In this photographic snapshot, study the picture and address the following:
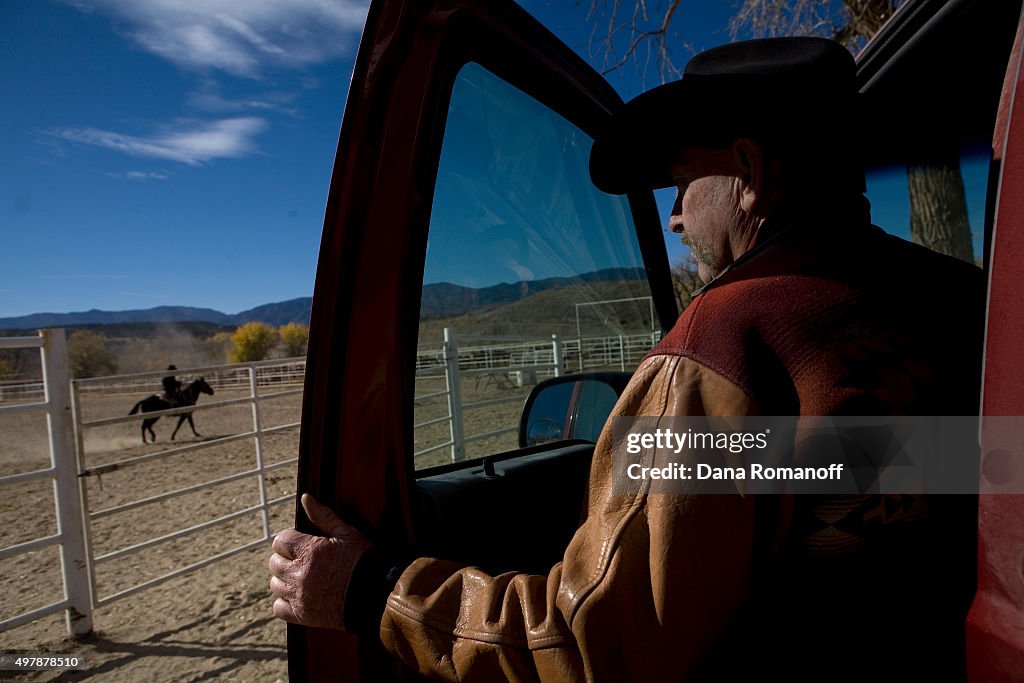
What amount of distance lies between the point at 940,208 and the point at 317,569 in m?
2.20

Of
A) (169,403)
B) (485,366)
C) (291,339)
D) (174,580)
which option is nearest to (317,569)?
(485,366)

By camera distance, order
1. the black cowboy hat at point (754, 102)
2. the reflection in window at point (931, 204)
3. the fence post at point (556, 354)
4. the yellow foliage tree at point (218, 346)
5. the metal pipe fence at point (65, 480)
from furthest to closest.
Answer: the yellow foliage tree at point (218, 346)
the metal pipe fence at point (65, 480)
the fence post at point (556, 354)
the reflection in window at point (931, 204)
the black cowboy hat at point (754, 102)

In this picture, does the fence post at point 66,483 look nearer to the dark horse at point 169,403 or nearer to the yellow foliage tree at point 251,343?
the dark horse at point 169,403

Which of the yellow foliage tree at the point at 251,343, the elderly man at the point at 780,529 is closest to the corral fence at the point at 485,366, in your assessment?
the elderly man at the point at 780,529

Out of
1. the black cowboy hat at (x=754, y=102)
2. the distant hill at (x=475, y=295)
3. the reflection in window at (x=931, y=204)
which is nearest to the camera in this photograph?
the black cowboy hat at (x=754, y=102)

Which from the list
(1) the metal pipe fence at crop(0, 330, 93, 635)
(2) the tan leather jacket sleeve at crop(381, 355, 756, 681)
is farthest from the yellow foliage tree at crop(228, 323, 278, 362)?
(2) the tan leather jacket sleeve at crop(381, 355, 756, 681)

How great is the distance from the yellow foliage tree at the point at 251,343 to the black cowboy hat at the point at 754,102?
7772 cm

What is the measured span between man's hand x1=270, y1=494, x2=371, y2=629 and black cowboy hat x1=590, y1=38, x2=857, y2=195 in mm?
1008

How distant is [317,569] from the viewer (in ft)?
3.63

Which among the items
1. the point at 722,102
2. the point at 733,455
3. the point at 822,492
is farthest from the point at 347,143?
the point at 822,492

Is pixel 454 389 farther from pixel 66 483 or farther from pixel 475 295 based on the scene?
pixel 66 483

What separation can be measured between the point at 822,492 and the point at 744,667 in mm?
295

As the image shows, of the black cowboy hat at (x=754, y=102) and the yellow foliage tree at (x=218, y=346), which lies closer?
the black cowboy hat at (x=754, y=102)

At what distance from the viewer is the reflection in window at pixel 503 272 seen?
141 cm
